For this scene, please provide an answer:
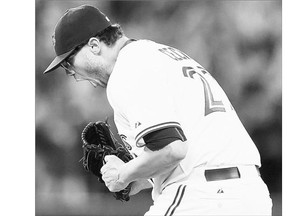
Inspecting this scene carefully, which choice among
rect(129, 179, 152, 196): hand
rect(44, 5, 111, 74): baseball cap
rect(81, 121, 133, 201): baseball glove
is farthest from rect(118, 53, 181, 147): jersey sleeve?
rect(129, 179, 152, 196): hand

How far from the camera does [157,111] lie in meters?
1.96

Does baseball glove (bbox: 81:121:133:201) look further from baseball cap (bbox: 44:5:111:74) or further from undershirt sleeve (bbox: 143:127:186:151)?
undershirt sleeve (bbox: 143:127:186:151)

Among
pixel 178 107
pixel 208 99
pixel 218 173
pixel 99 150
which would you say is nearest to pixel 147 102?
pixel 178 107

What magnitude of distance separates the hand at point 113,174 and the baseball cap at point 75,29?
1.57 feet

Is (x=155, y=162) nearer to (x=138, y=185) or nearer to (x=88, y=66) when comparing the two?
(x=88, y=66)

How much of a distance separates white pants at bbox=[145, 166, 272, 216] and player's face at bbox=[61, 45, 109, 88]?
1.85 feet

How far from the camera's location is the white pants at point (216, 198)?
1991 millimetres

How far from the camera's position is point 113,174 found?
2199 millimetres

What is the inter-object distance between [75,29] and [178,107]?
60cm
